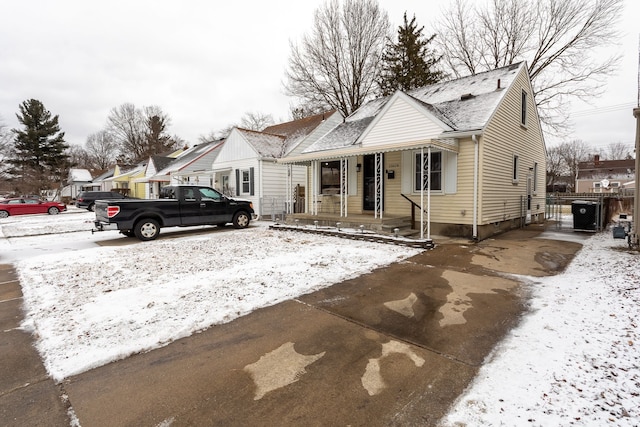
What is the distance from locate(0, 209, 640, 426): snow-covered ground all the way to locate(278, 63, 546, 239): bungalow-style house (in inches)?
112

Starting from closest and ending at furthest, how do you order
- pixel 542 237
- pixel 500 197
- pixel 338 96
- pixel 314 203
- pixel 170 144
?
pixel 542 237
pixel 500 197
pixel 314 203
pixel 338 96
pixel 170 144

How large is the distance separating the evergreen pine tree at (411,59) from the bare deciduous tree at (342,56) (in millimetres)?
1270

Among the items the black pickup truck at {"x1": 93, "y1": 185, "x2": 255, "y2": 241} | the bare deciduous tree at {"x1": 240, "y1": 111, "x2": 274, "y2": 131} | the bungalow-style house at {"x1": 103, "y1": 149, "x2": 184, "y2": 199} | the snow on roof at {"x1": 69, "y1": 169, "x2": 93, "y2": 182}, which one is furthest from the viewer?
the bare deciduous tree at {"x1": 240, "y1": 111, "x2": 274, "y2": 131}

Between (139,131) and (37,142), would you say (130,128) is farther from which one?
(37,142)

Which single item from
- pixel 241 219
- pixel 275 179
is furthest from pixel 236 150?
pixel 241 219

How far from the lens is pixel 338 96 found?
25.1m

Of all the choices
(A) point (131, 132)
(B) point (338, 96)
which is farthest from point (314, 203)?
(A) point (131, 132)

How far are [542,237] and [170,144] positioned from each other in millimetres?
52073

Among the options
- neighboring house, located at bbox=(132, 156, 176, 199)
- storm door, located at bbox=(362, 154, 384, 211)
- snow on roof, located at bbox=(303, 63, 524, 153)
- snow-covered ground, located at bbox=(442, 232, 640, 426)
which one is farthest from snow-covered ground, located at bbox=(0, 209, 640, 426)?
neighboring house, located at bbox=(132, 156, 176, 199)

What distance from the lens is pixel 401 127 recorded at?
1080 cm

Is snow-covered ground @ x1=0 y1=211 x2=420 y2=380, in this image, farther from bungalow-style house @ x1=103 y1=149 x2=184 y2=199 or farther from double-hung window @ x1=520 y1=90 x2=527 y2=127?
bungalow-style house @ x1=103 y1=149 x2=184 y2=199

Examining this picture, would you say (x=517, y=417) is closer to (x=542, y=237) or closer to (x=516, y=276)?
(x=516, y=276)

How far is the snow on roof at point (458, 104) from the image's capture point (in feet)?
32.5

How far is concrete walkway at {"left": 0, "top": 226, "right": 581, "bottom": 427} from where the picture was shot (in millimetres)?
2289
